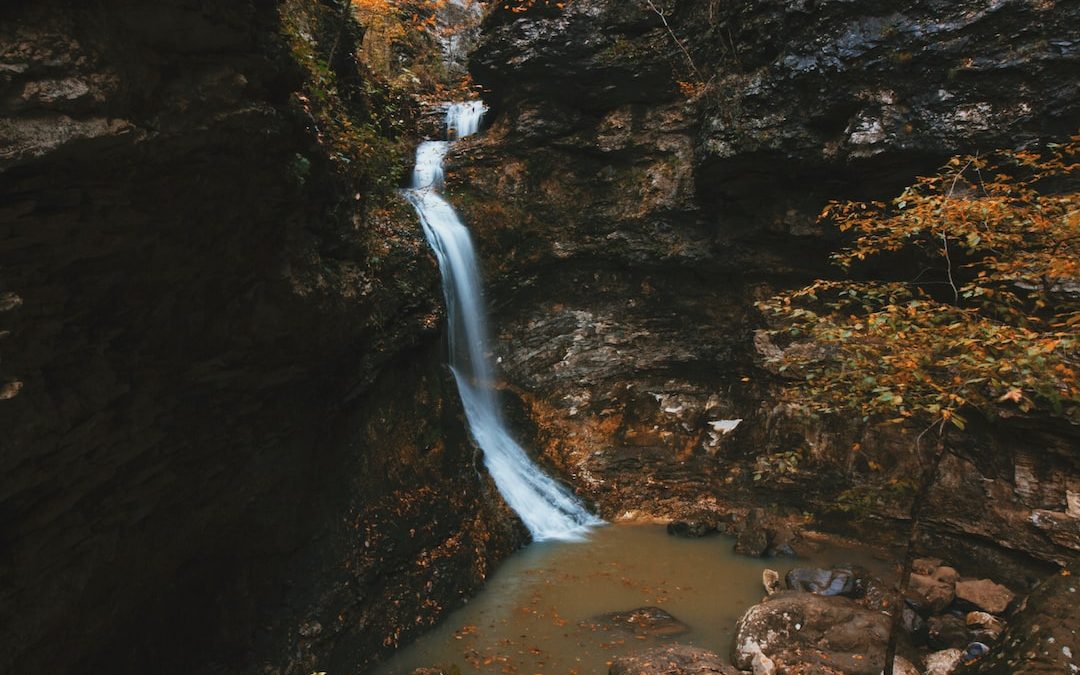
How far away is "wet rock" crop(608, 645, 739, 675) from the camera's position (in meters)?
5.38

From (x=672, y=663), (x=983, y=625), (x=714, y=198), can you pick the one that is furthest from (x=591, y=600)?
(x=714, y=198)

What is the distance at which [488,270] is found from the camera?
11.3 metres

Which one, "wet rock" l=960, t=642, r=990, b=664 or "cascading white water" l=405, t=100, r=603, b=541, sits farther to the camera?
"cascading white water" l=405, t=100, r=603, b=541

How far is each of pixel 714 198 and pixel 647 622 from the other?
6860 mm

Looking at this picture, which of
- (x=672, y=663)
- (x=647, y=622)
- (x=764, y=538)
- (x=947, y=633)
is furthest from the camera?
(x=764, y=538)

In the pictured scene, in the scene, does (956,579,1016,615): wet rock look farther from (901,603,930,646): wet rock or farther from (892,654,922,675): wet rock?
(892,654,922,675): wet rock

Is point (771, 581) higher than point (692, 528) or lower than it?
higher

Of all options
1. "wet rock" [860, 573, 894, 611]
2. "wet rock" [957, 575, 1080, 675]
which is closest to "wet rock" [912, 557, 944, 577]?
"wet rock" [860, 573, 894, 611]

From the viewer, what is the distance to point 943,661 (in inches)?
225

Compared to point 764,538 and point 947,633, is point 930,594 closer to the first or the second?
point 947,633

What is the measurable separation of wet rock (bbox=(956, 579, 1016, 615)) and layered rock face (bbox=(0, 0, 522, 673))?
5.80 metres

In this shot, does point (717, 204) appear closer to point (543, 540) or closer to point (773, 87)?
point (773, 87)

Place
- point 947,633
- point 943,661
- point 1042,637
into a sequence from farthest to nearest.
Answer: point 947,633 < point 943,661 < point 1042,637

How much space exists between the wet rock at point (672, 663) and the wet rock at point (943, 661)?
1893 millimetres
